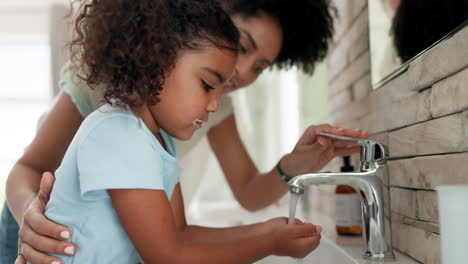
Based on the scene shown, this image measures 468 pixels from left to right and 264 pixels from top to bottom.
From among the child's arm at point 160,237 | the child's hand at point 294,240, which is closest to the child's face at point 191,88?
the child's arm at point 160,237

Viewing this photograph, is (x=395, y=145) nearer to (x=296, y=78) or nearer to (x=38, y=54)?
(x=296, y=78)

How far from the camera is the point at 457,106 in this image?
2.27 feet

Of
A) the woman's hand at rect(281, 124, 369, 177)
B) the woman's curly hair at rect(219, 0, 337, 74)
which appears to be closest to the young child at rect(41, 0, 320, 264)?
the woman's hand at rect(281, 124, 369, 177)

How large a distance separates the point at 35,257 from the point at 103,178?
22 cm

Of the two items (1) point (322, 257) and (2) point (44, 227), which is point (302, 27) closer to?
(1) point (322, 257)

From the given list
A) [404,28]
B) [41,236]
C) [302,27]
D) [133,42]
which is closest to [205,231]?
[41,236]

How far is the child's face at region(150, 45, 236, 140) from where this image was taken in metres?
0.88

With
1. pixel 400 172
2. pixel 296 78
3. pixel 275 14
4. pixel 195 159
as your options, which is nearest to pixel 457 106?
pixel 400 172

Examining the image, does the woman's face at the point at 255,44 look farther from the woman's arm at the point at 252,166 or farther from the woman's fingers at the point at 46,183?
the woman's fingers at the point at 46,183

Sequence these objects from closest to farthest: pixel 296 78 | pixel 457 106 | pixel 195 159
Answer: pixel 457 106, pixel 195 159, pixel 296 78

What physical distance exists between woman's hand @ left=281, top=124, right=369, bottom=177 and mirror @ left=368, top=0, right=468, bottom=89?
176 millimetres

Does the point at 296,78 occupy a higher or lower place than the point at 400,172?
higher

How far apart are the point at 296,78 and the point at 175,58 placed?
1.92 metres

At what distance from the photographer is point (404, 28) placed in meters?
0.91
